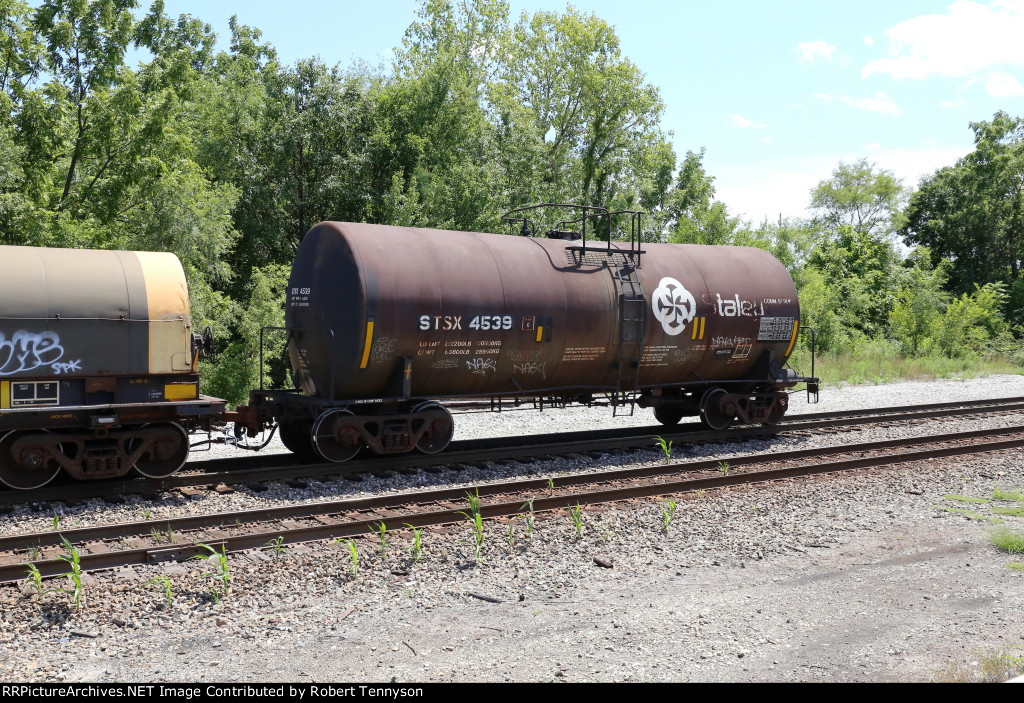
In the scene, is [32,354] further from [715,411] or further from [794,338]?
[794,338]

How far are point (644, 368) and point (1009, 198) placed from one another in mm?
50724

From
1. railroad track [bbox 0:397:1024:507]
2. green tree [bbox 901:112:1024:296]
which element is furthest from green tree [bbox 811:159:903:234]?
railroad track [bbox 0:397:1024:507]

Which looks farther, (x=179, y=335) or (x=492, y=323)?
(x=492, y=323)

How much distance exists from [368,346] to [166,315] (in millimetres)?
2775

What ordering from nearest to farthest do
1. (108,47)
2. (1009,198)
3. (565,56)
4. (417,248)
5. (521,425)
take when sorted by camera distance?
(417,248)
(521,425)
(108,47)
(565,56)
(1009,198)

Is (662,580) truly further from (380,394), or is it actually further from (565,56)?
(565,56)

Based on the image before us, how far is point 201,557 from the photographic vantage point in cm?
830

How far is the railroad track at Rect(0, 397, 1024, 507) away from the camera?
1098 centimetres

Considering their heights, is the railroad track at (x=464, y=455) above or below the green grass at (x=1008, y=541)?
above

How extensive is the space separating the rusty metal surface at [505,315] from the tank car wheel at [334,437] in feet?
1.22

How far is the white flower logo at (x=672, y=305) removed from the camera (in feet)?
49.7

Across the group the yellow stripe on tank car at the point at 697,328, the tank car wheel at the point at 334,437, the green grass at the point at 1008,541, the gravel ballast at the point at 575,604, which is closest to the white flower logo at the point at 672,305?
the yellow stripe on tank car at the point at 697,328

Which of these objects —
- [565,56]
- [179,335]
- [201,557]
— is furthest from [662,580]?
[565,56]

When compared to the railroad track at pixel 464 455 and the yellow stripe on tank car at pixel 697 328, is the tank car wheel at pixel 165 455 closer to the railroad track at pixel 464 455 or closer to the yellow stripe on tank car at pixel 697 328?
the railroad track at pixel 464 455
